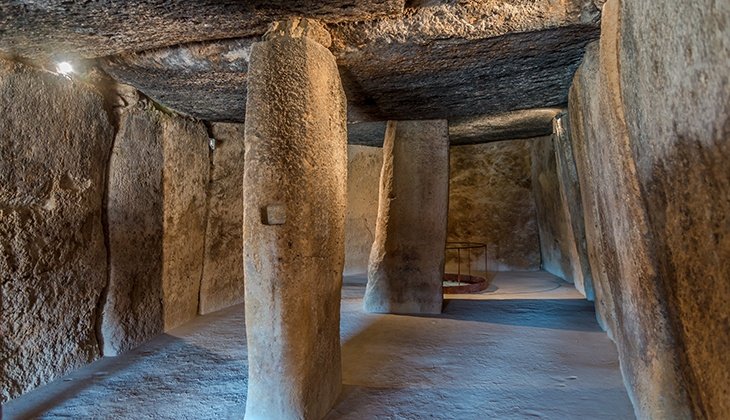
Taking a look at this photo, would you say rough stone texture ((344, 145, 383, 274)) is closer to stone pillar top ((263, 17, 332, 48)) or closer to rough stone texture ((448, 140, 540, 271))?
rough stone texture ((448, 140, 540, 271))

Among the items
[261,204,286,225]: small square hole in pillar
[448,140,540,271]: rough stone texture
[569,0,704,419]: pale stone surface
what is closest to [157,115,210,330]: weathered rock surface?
[261,204,286,225]: small square hole in pillar

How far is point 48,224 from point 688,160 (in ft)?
11.2

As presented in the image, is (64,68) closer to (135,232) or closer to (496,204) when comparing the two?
(135,232)

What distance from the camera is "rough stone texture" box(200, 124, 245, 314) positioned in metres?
4.67

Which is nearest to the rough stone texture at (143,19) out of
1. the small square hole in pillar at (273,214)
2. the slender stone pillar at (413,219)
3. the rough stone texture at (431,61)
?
the rough stone texture at (431,61)

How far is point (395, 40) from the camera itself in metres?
Answer: 2.34

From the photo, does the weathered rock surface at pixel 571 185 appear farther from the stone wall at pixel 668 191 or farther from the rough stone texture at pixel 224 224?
the rough stone texture at pixel 224 224

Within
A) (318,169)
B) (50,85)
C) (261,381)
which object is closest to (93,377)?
(261,381)

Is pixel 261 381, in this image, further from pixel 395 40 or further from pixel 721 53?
pixel 721 53

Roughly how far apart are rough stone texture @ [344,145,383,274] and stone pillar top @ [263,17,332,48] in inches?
218

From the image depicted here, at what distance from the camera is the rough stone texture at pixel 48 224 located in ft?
8.29

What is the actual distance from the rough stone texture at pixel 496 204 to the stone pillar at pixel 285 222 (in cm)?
621

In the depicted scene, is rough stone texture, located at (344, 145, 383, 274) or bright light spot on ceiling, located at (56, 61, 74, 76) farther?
rough stone texture, located at (344, 145, 383, 274)

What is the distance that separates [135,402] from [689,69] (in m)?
3.03
